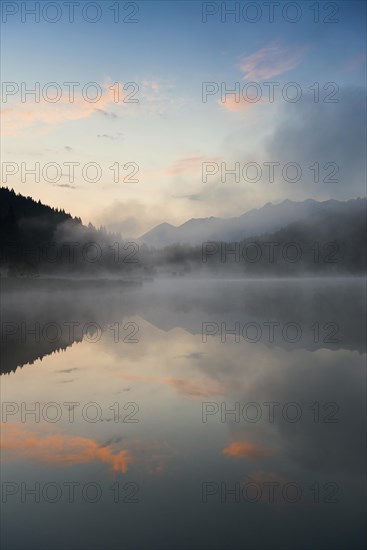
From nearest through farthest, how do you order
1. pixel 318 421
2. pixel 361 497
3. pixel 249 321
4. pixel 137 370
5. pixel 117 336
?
pixel 361 497 → pixel 318 421 → pixel 137 370 → pixel 117 336 → pixel 249 321

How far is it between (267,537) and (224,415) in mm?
9105

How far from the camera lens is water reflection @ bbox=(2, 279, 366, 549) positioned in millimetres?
11500

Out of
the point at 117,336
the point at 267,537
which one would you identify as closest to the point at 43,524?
the point at 267,537

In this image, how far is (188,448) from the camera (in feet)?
53.4

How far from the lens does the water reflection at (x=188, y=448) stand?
11.5 m

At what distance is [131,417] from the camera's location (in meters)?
19.9

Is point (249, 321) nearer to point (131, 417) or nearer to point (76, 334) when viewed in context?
point (76, 334)

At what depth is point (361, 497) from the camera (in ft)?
41.9

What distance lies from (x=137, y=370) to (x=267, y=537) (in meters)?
19.1

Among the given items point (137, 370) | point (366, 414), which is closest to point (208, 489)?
point (366, 414)

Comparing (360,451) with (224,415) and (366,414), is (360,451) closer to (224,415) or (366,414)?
(366,414)

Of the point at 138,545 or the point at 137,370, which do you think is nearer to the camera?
the point at 138,545

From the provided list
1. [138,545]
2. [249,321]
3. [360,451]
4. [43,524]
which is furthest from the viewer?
[249,321]

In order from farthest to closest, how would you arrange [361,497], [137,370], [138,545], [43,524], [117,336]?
[117,336] → [137,370] → [361,497] → [43,524] → [138,545]
